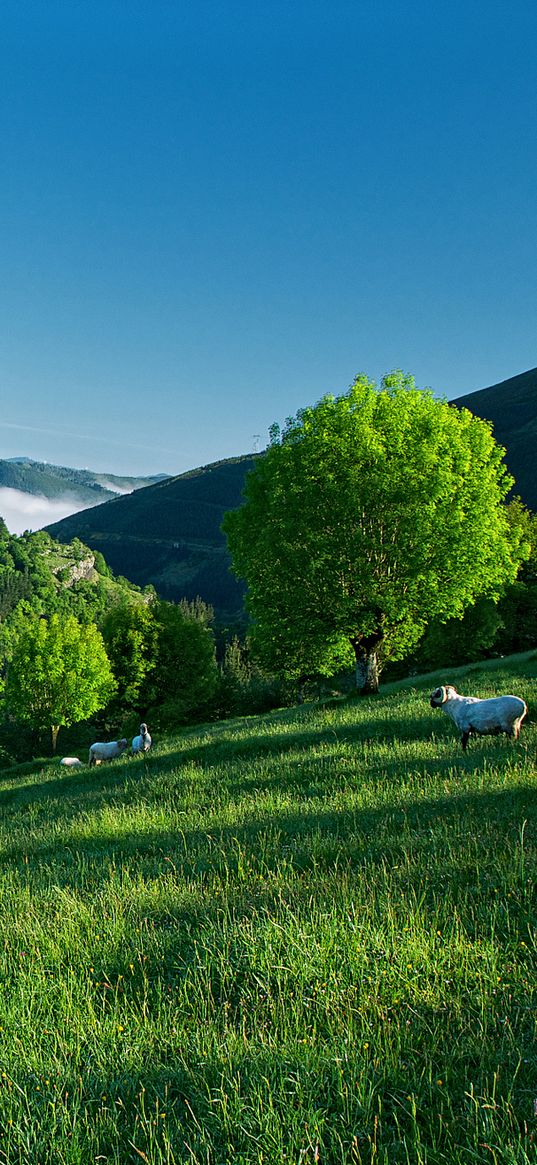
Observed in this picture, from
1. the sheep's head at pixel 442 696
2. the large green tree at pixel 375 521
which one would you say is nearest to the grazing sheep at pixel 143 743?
the large green tree at pixel 375 521

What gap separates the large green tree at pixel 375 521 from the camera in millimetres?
27703

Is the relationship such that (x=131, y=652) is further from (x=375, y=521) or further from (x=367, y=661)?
(x=375, y=521)

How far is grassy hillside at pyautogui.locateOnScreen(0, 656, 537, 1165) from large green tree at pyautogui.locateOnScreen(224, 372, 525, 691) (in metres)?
18.7

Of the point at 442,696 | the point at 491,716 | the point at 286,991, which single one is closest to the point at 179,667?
the point at 442,696

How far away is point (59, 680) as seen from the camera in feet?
213

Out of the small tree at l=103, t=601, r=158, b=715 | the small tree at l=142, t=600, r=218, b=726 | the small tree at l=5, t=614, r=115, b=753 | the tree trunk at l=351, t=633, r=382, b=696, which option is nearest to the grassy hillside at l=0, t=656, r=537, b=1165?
the tree trunk at l=351, t=633, r=382, b=696

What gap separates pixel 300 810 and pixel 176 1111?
6.98 m

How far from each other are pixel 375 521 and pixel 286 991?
25.5m

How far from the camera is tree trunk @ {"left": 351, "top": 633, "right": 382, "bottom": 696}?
31703 mm

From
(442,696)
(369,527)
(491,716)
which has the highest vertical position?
(369,527)

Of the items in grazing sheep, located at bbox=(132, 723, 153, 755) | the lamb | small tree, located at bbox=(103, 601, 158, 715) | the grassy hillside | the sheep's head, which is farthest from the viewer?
small tree, located at bbox=(103, 601, 158, 715)

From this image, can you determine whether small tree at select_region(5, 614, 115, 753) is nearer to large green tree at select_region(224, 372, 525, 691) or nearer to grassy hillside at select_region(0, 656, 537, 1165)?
large green tree at select_region(224, 372, 525, 691)

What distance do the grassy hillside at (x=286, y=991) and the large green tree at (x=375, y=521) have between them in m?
18.7

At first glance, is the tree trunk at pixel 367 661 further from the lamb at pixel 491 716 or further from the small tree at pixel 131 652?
the small tree at pixel 131 652
